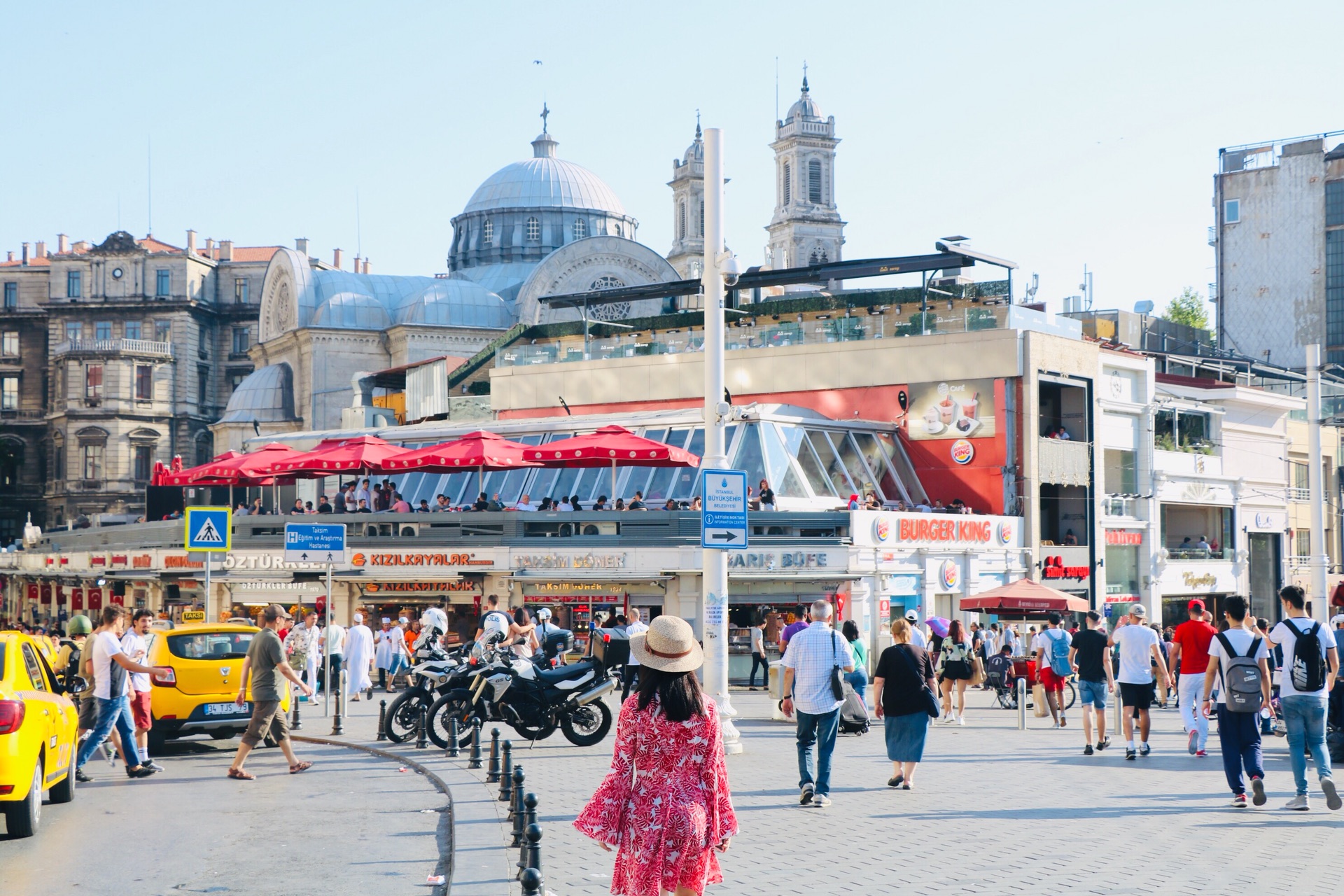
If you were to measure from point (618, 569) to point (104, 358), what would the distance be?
67695 mm

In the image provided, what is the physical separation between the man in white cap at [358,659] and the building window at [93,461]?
69.3 meters

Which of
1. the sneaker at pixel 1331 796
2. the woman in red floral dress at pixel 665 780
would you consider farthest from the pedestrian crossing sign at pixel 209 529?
the woman in red floral dress at pixel 665 780

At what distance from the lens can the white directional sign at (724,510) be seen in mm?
15586

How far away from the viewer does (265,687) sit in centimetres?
1412

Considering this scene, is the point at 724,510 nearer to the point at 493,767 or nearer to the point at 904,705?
the point at 904,705

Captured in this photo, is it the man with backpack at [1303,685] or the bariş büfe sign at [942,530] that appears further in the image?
the bariş büfe sign at [942,530]

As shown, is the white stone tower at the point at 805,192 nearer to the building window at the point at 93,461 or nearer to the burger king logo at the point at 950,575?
the building window at the point at 93,461

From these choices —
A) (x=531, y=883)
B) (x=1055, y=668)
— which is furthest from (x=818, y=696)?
(x=1055, y=668)

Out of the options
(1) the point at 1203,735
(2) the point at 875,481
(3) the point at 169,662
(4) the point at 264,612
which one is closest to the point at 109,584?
(2) the point at 875,481

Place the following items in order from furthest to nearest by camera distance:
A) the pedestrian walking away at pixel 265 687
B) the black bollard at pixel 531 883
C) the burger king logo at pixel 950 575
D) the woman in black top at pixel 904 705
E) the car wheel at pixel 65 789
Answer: the burger king logo at pixel 950 575
the pedestrian walking away at pixel 265 687
the woman in black top at pixel 904 705
the car wheel at pixel 65 789
the black bollard at pixel 531 883

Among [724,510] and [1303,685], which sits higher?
[724,510]

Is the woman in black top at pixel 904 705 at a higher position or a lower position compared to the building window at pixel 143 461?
lower

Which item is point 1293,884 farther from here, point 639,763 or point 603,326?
point 603,326

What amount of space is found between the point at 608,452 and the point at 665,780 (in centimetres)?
2229
